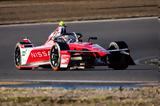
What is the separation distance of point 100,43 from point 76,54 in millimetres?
859

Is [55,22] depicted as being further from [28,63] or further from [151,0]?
[151,0]

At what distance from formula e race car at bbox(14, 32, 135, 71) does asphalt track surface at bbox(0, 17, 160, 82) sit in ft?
0.59

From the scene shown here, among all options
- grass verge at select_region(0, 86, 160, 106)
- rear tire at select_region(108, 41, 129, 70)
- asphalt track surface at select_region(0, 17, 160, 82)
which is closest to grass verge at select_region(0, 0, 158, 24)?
asphalt track surface at select_region(0, 17, 160, 82)

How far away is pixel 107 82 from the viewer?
14062 millimetres

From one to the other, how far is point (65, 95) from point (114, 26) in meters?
6.26

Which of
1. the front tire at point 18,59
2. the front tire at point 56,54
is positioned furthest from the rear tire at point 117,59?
the front tire at point 18,59

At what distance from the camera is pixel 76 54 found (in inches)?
595

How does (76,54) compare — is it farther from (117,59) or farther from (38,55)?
(38,55)

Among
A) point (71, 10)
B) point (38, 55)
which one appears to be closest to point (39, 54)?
point (38, 55)

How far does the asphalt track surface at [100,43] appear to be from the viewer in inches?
585

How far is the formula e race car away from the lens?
14.9 metres

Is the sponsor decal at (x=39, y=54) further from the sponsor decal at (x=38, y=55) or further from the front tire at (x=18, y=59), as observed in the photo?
the front tire at (x=18, y=59)

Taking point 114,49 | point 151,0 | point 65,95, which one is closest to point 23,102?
point 65,95

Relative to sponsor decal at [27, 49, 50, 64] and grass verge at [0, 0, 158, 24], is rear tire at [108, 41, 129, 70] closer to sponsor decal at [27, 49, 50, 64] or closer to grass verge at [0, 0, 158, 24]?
sponsor decal at [27, 49, 50, 64]
